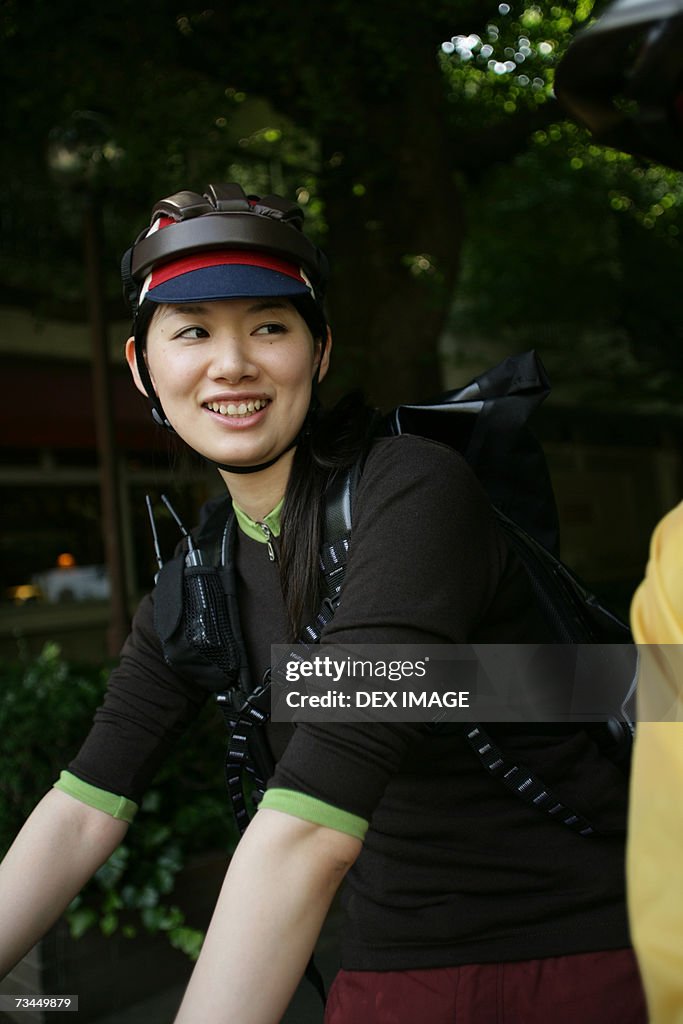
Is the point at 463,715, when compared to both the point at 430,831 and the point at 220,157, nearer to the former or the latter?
the point at 430,831

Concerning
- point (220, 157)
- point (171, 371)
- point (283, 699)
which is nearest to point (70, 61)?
point (220, 157)

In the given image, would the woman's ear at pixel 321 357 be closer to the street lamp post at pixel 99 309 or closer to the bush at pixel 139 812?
the bush at pixel 139 812

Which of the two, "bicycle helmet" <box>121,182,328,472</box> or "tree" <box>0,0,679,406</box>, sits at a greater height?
"tree" <box>0,0,679,406</box>

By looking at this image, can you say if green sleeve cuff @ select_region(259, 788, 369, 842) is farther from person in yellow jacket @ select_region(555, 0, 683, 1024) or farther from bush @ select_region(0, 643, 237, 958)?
bush @ select_region(0, 643, 237, 958)

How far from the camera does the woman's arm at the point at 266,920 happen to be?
118cm

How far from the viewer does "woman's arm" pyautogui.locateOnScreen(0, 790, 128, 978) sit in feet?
5.60

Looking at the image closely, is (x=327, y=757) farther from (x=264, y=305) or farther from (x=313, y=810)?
(x=264, y=305)

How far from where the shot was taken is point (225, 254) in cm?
162

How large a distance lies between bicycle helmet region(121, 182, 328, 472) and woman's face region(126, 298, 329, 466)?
45 mm

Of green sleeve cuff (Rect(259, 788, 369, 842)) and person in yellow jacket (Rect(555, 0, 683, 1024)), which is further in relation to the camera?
green sleeve cuff (Rect(259, 788, 369, 842))

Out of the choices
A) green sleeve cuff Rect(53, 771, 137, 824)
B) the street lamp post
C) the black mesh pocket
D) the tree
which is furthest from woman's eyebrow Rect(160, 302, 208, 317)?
the tree

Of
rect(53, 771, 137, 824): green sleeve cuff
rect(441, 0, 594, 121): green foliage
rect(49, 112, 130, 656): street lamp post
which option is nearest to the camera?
rect(53, 771, 137, 824): green sleeve cuff

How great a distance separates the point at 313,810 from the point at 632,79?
35.6 inches

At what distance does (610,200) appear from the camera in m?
10.3
